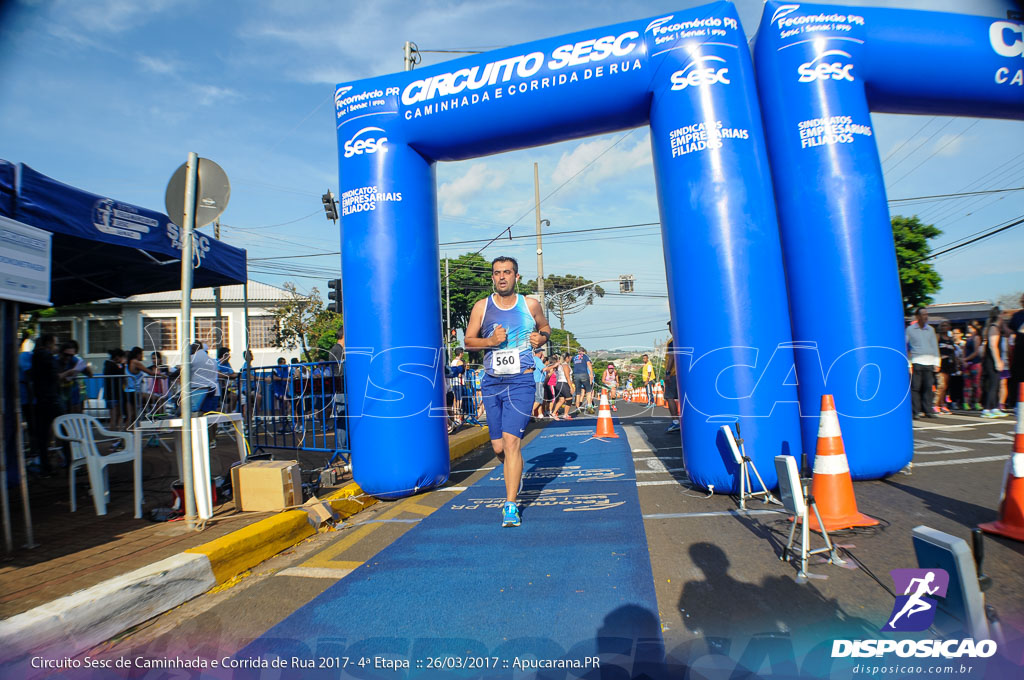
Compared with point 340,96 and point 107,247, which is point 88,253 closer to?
point 107,247

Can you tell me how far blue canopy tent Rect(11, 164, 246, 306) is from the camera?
4824 millimetres

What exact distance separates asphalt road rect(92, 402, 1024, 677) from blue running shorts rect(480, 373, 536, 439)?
106cm

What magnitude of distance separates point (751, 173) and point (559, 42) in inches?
86.5

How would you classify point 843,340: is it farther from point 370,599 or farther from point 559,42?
point 370,599

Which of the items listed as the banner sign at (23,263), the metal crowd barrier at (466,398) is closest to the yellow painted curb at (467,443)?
the metal crowd barrier at (466,398)

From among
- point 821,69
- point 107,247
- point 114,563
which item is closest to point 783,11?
point 821,69

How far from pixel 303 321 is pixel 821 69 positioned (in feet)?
95.7

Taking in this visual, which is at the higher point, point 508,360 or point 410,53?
point 410,53

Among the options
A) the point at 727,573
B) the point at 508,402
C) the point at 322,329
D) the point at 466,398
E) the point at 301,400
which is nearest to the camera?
the point at 727,573

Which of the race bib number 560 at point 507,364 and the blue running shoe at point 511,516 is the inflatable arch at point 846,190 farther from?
the blue running shoe at point 511,516

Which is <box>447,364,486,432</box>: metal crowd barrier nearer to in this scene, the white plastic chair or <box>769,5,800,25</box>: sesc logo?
the white plastic chair

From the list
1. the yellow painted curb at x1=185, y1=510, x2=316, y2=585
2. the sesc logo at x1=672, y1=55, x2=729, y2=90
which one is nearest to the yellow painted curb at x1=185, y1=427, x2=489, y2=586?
the yellow painted curb at x1=185, y1=510, x2=316, y2=585

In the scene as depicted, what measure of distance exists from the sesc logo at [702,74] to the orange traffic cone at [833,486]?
2.80 m

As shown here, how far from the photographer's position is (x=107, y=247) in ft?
21.2
